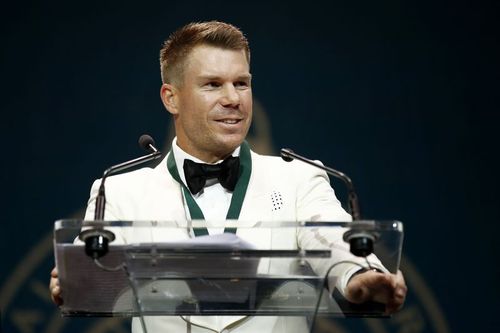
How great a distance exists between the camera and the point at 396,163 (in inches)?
161

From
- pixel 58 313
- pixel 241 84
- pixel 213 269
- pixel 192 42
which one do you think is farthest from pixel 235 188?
pixel 58 313

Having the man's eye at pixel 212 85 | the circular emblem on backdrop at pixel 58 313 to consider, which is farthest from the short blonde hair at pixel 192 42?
the circular emblem on backdrop at pixel 58 313

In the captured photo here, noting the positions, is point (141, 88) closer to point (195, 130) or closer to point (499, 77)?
point (195, 130)

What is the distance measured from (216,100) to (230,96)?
58 mm

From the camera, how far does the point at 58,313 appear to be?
13.1ft

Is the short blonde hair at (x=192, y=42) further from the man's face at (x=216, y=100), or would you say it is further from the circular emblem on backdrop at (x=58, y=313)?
the circular emblem on backdrop at (x=58, y=313)

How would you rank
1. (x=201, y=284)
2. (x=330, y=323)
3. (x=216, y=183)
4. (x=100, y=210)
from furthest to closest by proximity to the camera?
(x=330, y=323) < (x=216, y=183) < (x=100, y=210) < (x=201, y=284)

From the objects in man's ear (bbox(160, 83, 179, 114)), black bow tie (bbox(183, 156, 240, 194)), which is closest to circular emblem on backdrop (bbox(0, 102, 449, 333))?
man's ear (bbox(160, 83, 179, 114))

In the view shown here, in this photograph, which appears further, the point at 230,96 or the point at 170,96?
the point at 170,96

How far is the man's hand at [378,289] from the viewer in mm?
2145

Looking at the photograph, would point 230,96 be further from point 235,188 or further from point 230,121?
point 235,188

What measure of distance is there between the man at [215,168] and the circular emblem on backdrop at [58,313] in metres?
1.22

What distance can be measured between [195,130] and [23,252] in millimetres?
1356

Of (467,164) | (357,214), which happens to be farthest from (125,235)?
(467,164)
